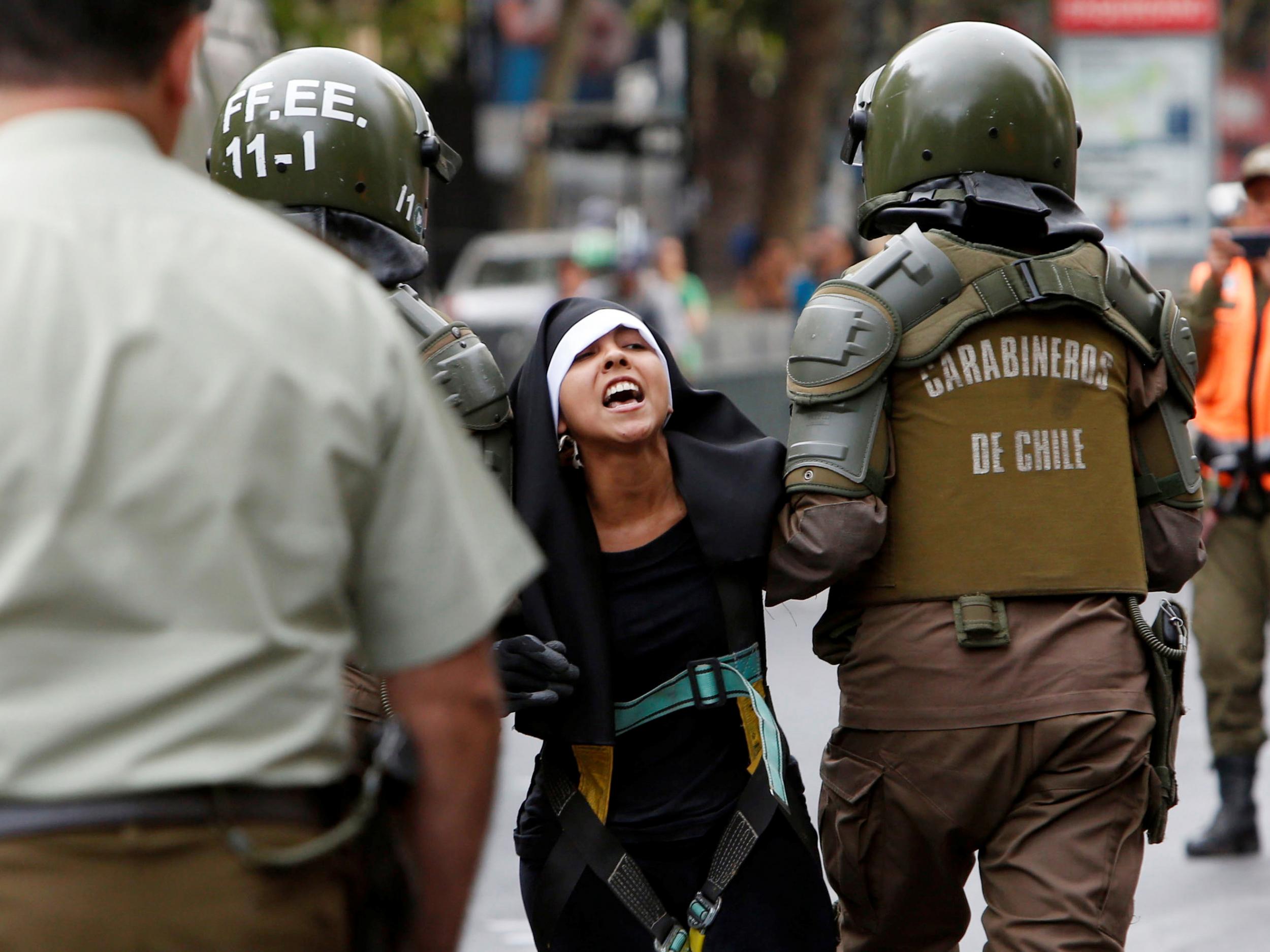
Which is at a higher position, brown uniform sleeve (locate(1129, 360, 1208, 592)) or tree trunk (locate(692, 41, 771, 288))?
tree trunk (locate(692, 41, 771, 288))

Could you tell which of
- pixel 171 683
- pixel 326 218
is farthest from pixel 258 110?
pixel 171 683

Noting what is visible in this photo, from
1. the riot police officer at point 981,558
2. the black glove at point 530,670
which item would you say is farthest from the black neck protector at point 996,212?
the black glove at point 530,670

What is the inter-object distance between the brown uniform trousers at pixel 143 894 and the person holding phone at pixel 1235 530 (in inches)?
192

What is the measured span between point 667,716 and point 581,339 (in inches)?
27.6

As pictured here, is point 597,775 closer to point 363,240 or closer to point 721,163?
point 363,240

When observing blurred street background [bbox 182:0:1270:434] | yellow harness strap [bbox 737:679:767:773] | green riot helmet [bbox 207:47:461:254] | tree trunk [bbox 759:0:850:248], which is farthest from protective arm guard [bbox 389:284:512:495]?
tree trunk [bbox 759:0:850:248]

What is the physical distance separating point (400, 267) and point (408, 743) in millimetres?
1865

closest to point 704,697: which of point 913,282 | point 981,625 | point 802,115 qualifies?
point 981,625

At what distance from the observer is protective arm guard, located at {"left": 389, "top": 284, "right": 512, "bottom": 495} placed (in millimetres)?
3451

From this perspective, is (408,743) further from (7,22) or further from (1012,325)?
(1012,325)

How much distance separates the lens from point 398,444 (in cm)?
188

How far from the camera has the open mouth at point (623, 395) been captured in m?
3.45

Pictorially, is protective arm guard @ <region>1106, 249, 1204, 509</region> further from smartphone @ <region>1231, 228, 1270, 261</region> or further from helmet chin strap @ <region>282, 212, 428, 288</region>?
smartphone @ <region>1231, 228, 1270, 261</region>

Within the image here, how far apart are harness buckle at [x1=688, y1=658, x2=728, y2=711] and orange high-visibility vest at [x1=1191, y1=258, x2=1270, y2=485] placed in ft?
11.1
